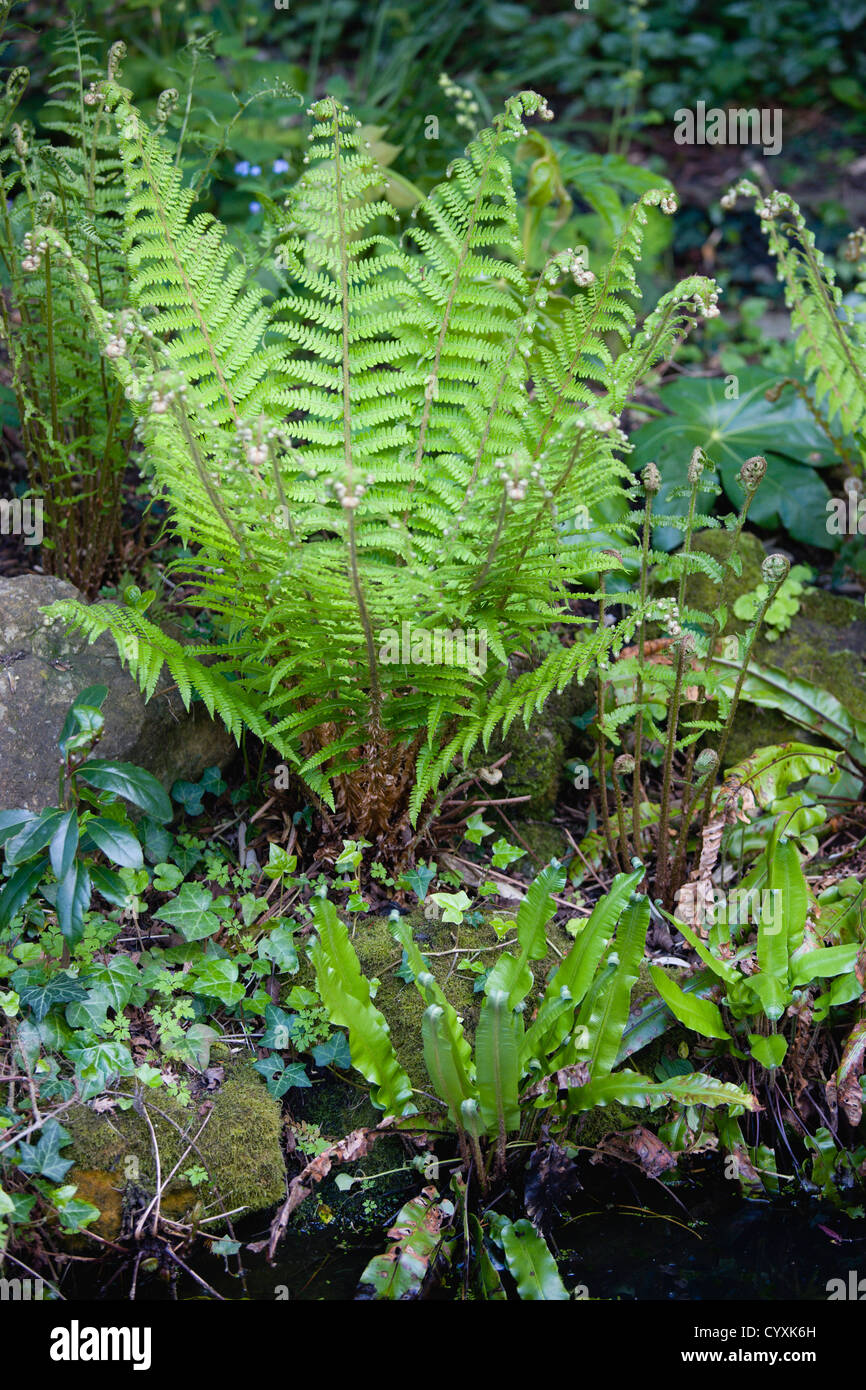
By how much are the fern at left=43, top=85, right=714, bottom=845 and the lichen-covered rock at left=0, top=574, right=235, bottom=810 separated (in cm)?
21

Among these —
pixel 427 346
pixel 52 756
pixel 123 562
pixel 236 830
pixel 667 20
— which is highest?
pixel 667 20

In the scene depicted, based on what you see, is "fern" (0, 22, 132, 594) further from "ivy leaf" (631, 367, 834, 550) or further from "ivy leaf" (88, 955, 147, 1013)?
"ivy leaf" (631, 367, 834, 550)

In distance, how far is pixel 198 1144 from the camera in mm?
2277

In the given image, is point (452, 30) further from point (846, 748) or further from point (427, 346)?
point (846, 748)

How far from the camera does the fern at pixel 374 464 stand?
7.47 feet

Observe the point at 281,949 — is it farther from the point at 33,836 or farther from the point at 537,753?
the point at 537,753

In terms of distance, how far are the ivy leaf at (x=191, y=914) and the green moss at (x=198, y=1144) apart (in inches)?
14.0

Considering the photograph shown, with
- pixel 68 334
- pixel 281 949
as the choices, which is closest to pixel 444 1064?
pixel 281 949

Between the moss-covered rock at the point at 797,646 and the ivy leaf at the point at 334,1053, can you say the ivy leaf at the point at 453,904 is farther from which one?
the moss-covered rock at the point at 797,646

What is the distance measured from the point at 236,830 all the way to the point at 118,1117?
0.80 m

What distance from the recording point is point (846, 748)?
9.78 ft

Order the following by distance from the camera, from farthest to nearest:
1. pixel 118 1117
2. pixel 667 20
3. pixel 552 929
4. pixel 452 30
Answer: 1. pixel 667 20
2. pixel 452 30
3. pixel 552 929
4. pixel 118 1117

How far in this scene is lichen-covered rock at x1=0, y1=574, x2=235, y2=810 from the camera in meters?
2.55
